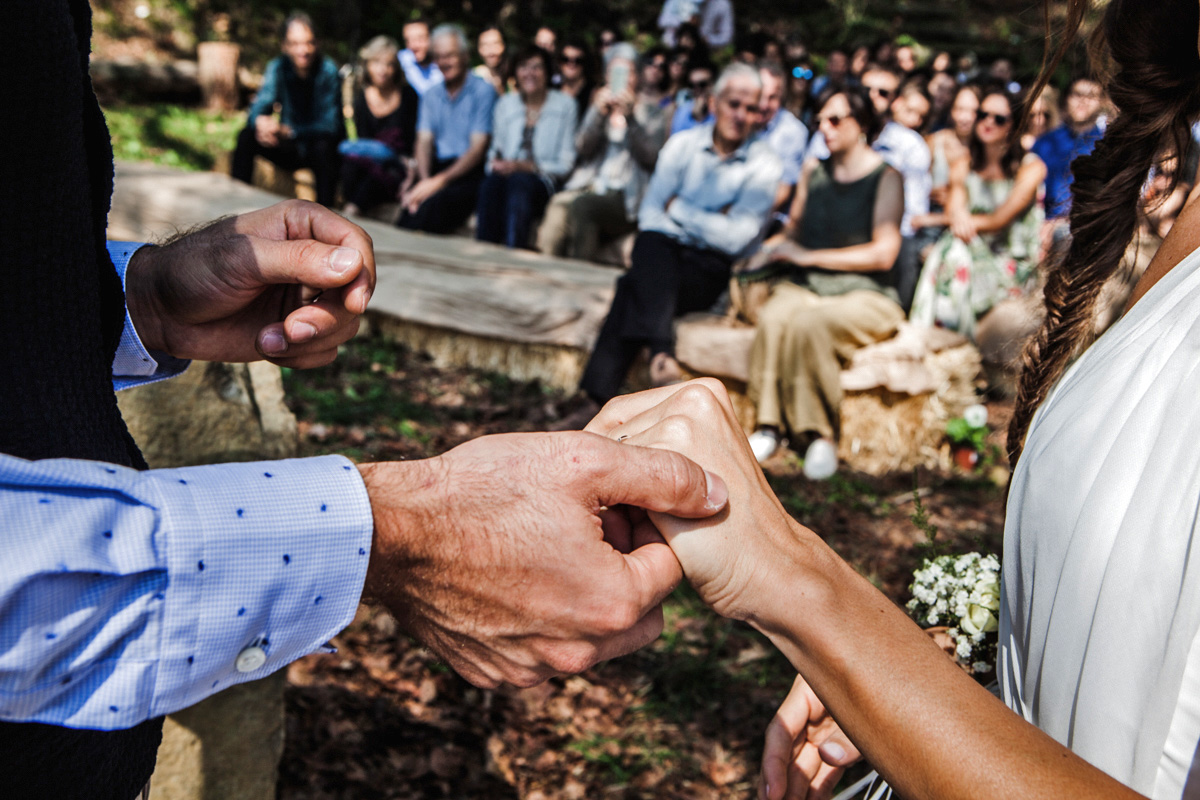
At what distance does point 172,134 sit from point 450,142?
204 inches

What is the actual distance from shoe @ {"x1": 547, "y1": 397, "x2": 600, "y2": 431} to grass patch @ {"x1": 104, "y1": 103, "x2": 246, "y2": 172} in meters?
6.41

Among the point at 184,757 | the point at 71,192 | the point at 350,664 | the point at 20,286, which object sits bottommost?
the point at 350,664

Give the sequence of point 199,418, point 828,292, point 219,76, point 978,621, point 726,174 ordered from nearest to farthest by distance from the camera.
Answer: point 978,621 < point 199,418 < point 828,292 < point 726,174 < point 219,76

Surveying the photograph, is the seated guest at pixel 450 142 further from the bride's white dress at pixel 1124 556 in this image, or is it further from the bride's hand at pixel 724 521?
the bride's white dress at pixel 1124 556

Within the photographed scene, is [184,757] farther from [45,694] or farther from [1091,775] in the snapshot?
[1091,775]

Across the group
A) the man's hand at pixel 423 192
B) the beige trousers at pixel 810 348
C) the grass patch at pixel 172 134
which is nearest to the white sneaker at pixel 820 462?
the beige trousers at pixel 810 348

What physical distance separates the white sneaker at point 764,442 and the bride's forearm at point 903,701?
393cm

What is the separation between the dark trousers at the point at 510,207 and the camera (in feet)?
24.5

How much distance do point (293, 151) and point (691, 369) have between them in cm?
533

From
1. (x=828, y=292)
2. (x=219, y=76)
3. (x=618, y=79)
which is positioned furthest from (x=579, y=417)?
(x=219, y=76)

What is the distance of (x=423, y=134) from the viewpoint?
8250mm

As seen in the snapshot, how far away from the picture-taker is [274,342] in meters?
1.61

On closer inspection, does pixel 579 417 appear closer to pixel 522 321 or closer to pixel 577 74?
pixel 522 321

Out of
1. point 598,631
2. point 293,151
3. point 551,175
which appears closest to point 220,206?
point 293,151
